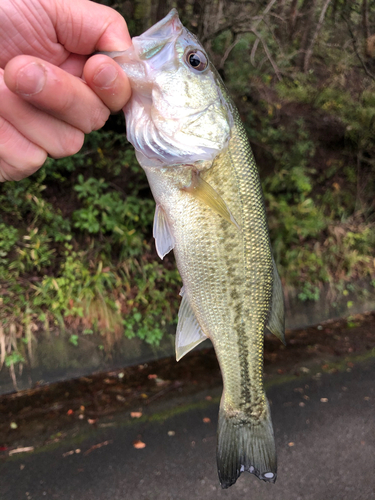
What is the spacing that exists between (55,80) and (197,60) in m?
0.68

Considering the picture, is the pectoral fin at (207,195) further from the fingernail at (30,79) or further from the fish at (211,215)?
the fingernail at (30,79)

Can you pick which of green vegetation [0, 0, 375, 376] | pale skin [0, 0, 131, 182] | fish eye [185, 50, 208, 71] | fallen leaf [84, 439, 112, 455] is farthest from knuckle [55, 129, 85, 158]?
fallen leaf [84, 439, 112, 455]

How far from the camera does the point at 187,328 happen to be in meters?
1.83

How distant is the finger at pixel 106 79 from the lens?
49.6 inches

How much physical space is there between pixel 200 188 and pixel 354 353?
4136 mm

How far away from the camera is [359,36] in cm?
468

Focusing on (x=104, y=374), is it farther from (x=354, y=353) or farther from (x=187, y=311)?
(x=354, y=353)

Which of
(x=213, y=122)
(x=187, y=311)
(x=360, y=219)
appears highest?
(x=213, y=122)

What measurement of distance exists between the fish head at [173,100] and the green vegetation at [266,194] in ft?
7.38

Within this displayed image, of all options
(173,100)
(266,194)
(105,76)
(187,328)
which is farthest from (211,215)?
(266,194)

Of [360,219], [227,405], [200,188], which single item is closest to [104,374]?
[227,405]

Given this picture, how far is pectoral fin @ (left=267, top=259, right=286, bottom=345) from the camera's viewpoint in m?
1.88

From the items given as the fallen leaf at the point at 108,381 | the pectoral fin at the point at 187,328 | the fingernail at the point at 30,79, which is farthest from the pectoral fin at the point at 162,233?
the fallen leaf at the point at 108,381

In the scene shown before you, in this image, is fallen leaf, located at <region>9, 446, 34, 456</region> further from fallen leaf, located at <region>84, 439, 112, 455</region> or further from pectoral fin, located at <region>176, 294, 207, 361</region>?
pectoral fin, located at <region>176, 294, 207, 361</region>
